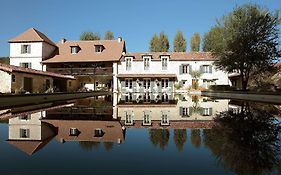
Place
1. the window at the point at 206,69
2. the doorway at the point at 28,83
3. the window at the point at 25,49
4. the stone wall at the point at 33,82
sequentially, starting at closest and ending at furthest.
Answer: the stone wall at the point at 33,82
the doorway at the point at 28,83
the window at the point at 25,49
the window at the point at 206,69

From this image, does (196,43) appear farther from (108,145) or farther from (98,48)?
(108,145)

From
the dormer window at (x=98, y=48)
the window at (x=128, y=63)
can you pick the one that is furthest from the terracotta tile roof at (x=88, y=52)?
the window at (x=128, y=63)

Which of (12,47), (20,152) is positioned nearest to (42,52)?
(12,47)

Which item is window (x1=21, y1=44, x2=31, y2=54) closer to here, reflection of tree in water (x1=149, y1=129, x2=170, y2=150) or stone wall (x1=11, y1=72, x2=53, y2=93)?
stone wall (x1=11, y1=72, x2=53, y2=93)

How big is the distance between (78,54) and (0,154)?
40.7 meters

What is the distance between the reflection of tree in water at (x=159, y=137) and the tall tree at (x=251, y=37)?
20923mm

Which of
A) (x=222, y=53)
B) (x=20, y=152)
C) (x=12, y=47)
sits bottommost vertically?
(x=20, y=152)

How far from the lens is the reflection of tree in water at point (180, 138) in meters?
5.68

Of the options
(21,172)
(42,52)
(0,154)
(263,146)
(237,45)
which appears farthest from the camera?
(42,52)

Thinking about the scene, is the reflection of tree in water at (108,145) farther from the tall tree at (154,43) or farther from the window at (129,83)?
the tall tree at (154,43)

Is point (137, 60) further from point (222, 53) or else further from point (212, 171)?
point (212, 171)

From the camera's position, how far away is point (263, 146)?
5.43 m

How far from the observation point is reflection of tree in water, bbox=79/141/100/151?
5475 millimetres

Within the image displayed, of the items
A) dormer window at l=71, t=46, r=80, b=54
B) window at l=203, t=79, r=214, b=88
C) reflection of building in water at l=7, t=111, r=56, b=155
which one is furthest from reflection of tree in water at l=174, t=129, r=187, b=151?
dormer window at l=71, t=46, r=80, b=54
